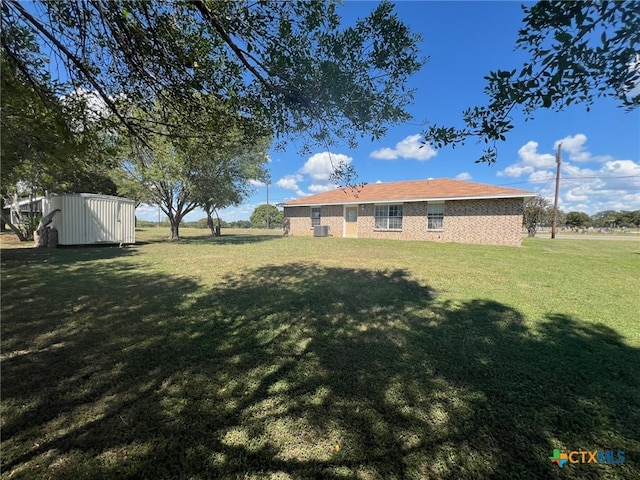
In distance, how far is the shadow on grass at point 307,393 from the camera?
1.85m

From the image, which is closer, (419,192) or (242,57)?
(242,57)

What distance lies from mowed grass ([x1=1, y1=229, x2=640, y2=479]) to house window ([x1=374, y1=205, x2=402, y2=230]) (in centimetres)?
1336

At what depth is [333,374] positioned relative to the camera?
2.85 m

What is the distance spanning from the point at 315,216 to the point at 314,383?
2092 centimetres

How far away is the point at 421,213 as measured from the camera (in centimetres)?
1791

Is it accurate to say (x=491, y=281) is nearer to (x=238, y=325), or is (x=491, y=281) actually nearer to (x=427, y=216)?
(x=238, y=325)

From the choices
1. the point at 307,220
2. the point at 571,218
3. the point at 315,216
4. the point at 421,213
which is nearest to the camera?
the point at 421,213

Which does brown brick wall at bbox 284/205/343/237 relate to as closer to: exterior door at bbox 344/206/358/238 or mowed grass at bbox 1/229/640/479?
exterior door at bbox 344/206/358/238

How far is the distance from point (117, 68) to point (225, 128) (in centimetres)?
143

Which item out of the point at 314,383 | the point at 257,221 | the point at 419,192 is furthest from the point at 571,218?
the point at 314,383

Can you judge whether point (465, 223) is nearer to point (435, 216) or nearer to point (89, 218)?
point (435, 216)

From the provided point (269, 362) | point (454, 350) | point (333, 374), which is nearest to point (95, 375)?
point (269, 362)

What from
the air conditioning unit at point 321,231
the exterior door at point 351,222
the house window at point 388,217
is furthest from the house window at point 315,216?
the house window at point 388,217

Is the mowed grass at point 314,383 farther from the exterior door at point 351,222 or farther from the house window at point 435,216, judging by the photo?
the exterior door at point 351,222
